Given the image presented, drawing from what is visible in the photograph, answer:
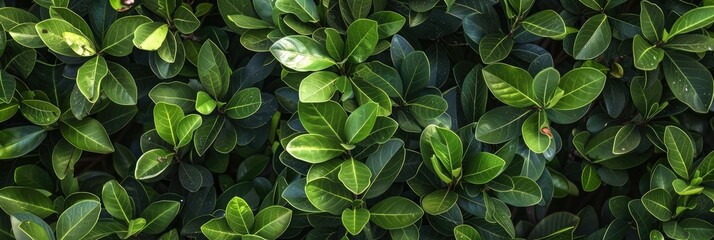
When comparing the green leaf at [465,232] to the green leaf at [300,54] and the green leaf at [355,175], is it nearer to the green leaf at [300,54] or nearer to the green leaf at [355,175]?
the green leaf at [355,175]

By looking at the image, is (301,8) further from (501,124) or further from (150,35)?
(501,124)

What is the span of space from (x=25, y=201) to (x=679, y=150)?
149 cm

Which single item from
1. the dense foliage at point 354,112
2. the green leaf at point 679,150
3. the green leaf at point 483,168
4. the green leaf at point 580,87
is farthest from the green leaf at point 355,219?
the green leaf at point 679,150

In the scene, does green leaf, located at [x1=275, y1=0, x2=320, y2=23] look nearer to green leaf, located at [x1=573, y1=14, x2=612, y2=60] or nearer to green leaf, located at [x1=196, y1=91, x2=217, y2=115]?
green leaf, located at [x1=196, y1=91, x2=217, y2=115]

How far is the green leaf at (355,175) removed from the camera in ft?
4.99

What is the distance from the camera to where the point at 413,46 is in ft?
5.76

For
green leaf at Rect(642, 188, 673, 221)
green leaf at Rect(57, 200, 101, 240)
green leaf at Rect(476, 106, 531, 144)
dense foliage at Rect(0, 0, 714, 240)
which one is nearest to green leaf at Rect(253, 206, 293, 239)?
dense foliage at Rect(0, 0, 714, 240)

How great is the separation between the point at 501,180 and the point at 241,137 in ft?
2.00

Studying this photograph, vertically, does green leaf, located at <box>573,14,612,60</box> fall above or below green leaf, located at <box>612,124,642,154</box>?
above

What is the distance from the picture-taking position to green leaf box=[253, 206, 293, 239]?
1.62m

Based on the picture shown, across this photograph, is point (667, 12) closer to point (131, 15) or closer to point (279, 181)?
point (279, 181)

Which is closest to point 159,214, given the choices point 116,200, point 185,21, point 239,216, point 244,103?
point 116,200

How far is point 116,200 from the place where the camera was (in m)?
1.66

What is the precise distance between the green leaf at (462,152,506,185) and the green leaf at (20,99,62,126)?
36.6 inches
